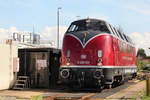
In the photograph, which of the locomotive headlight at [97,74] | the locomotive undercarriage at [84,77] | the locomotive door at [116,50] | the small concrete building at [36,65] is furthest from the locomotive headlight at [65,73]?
the small concrete building at [36,65]

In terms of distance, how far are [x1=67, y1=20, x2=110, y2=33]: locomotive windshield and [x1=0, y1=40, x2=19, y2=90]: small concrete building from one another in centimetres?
401

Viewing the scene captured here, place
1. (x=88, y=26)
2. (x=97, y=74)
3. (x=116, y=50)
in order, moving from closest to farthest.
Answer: (x=97, y=74) → (x=88, y=26) → (x=116, y=50)

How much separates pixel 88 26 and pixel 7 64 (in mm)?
5551

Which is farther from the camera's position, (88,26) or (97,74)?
(88,26)

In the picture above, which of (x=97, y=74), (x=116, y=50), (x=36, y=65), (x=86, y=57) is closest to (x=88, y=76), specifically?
(x=97, y=74)

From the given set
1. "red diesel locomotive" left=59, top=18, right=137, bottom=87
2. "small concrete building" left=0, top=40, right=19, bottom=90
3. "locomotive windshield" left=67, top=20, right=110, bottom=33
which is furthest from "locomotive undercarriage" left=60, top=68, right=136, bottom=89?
"small concrete building" left=0, top=40, right=19, bottom=90

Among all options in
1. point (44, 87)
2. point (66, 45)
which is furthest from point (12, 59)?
point (66, 45)

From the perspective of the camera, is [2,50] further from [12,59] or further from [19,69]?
[19,69]

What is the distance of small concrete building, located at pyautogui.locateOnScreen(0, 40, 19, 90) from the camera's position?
15859mm

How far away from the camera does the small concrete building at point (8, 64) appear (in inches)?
624

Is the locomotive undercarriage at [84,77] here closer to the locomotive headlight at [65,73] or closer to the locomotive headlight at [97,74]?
the locomotive headlight at [97,74]

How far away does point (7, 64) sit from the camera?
1636 cm

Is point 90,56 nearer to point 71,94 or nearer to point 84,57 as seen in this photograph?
point 84,57

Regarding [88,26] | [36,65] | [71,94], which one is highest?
[88,26]
